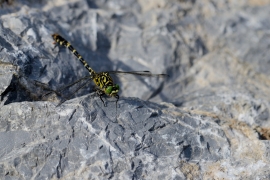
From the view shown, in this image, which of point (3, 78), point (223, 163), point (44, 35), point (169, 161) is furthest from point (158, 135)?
point (44, 35)

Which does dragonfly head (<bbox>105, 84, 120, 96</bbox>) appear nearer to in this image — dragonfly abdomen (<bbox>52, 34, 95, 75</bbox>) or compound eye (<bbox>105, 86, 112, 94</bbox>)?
compound eye (<bbox>105, 86, 112, 94</bbox>)

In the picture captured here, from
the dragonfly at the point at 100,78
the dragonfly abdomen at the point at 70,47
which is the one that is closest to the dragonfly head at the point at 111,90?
the dragonfly at the point at 100,78

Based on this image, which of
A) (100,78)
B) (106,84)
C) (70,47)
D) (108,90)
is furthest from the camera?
(70,47)

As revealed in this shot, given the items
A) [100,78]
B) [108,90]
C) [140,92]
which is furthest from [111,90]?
[140,92]

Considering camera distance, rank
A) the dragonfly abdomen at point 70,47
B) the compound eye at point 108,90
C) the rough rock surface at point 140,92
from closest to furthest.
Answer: the rough rock surface at point 140,92 < the compound eye at point 108,90 < the dragonfly abdomen at point 70,47

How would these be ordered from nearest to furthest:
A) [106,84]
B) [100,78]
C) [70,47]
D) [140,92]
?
[106,84] → [100,78] → [70,47] → [140,92]

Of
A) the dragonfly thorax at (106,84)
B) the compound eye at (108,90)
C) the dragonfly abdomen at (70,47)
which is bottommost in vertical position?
the compound eye at (108,90)

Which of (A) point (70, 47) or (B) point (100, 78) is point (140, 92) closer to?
(B) point (100, 78)

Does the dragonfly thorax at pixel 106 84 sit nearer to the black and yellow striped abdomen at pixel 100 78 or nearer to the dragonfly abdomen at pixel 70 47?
the black and yellow striped abdomen at pixel 100 78

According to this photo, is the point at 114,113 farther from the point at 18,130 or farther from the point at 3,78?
the point at 3,78
